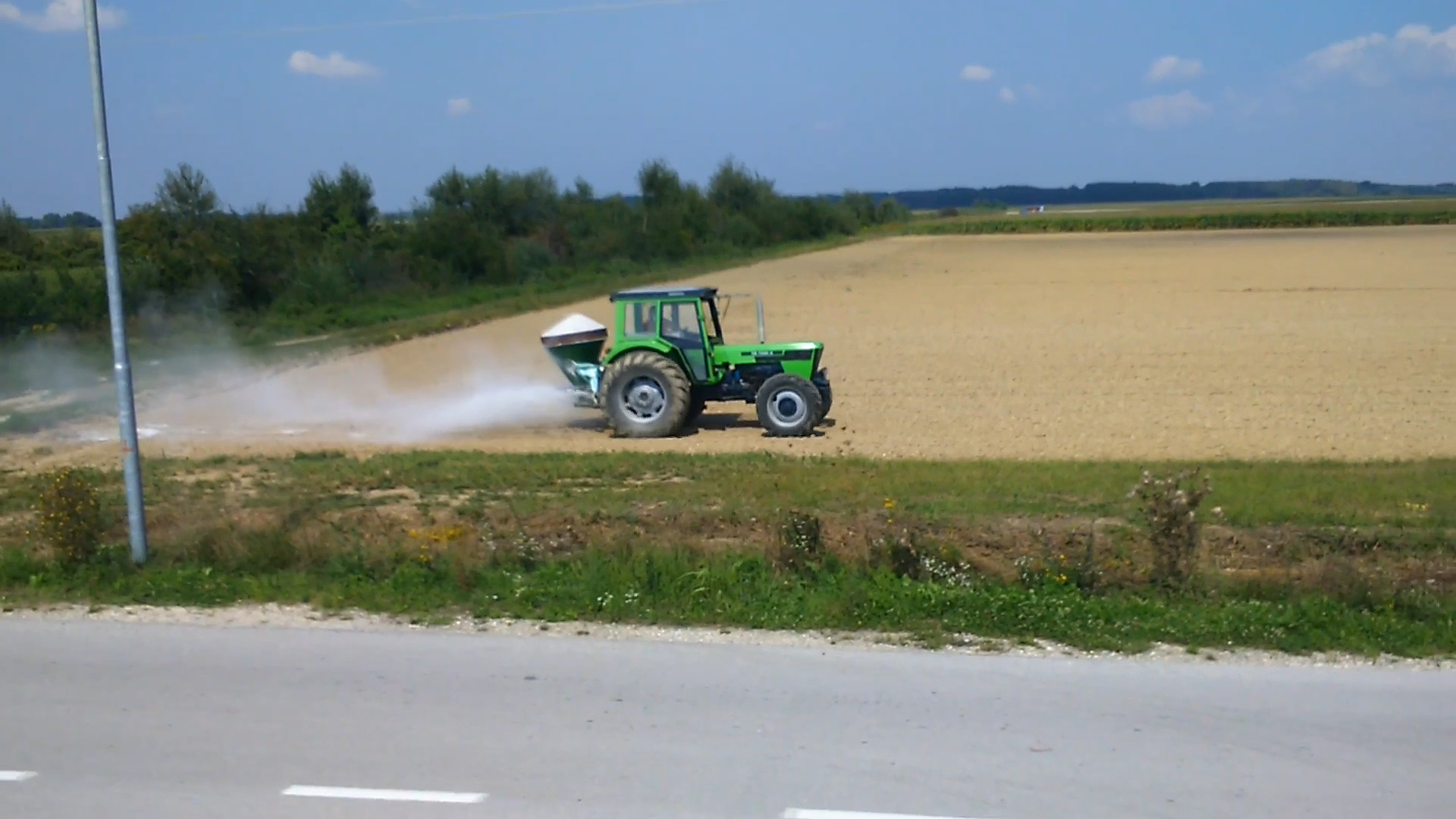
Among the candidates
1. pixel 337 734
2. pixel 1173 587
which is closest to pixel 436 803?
pixel 337 734

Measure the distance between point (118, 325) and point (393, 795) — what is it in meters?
5.28

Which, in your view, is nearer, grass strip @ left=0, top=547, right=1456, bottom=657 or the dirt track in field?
grass strip @ left=0, top=547, right=1456, bottom=657

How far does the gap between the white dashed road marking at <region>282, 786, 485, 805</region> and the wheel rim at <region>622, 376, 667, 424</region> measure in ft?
38.9

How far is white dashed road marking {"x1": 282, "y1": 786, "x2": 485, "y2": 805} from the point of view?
18.3 feet

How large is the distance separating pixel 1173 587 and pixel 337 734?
219 inches

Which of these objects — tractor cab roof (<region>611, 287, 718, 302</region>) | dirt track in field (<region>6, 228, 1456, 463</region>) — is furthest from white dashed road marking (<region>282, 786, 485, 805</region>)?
tractor cab roof (<region>611, 287, 718, 302</region>)

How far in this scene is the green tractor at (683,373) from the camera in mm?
17375

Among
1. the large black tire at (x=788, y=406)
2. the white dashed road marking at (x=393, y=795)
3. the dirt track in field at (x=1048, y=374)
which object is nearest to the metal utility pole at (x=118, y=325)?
the white dashed road marking at (x=393, y=795)

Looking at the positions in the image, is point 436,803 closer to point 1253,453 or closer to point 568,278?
Result: point 1253,453

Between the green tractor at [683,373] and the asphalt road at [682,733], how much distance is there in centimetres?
947

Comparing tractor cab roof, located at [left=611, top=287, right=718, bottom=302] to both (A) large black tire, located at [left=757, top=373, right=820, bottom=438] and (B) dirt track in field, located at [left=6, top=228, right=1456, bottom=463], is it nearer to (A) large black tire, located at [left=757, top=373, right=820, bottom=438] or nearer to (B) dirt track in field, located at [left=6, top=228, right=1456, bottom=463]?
(A) large black tire, located at [left=757, top=373, right=820, bottom=438]

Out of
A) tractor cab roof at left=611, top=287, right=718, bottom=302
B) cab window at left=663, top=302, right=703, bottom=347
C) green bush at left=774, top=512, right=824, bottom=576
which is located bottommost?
green bush at left=774, top=512, right=824, bottom=576

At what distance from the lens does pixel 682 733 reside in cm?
638

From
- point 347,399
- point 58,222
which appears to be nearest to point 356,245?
→ point 58,222
